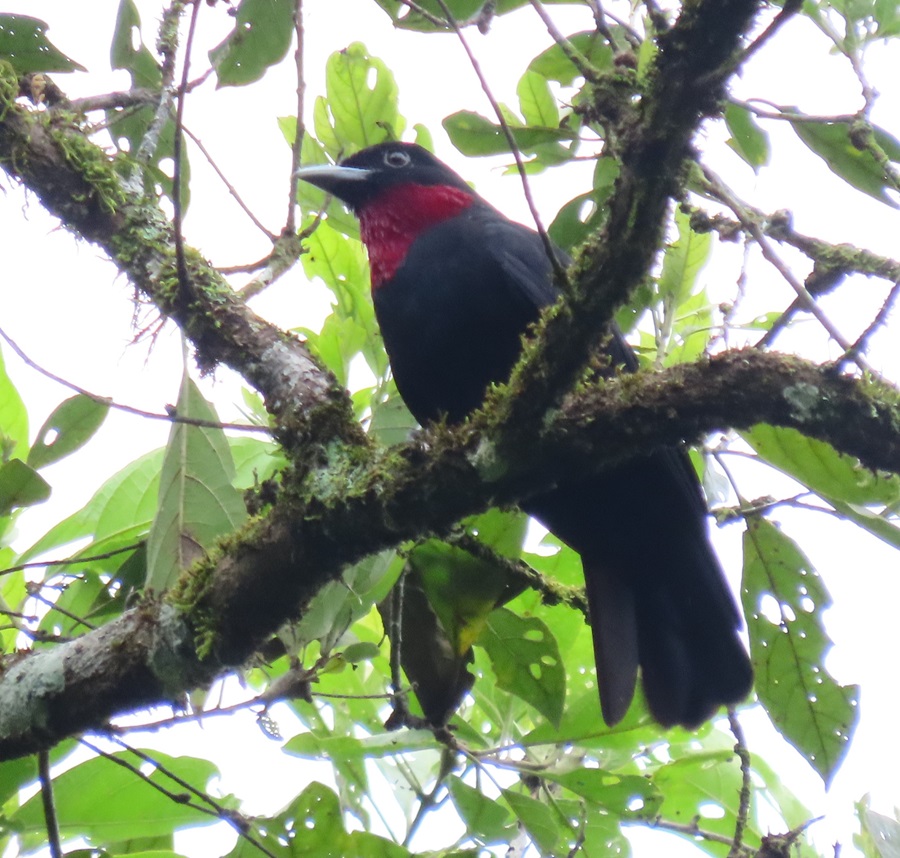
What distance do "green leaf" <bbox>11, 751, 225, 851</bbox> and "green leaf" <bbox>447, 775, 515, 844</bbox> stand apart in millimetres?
596

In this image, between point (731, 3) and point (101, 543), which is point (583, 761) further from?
point (731, 3)

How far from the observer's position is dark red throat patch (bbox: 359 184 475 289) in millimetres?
3168

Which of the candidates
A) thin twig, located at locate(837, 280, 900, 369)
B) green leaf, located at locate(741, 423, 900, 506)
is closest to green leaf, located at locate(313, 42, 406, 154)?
green leaf, located at locate(741, 423, 900, 506)

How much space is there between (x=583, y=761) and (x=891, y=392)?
5.38 feet

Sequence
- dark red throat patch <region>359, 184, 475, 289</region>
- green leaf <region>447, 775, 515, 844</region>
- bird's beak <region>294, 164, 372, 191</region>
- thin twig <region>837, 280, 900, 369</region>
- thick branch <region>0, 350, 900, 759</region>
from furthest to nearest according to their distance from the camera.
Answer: bird's beak <region>294, 164, 372, 191</region> < dark red throat patch <region>359, 184, 475, 289</region> < green leaf <region>447, 775, 515, 844</region> < thick branch <region>0, 350, 900, 759</region> < thin twig <region>837, 280, 900, 369</region>

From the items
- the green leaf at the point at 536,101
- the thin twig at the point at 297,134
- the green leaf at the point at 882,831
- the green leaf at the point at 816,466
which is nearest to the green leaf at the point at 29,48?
the thin twig at the point at 297,134

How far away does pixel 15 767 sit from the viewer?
234 centimetres

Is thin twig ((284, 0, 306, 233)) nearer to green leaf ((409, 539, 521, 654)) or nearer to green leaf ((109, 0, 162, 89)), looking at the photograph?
green leaf ((109, 0, 162, 89))

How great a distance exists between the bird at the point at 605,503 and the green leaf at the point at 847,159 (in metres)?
0.70

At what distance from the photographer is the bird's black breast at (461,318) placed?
9.21 feet

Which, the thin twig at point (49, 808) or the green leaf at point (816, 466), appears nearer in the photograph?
the green leaf at point (816, 466)

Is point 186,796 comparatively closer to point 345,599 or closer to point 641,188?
point 345,599

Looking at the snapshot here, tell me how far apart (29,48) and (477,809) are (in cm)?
211

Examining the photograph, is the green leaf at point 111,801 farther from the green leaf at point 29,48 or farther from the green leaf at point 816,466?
the green leaf at point 29,48
